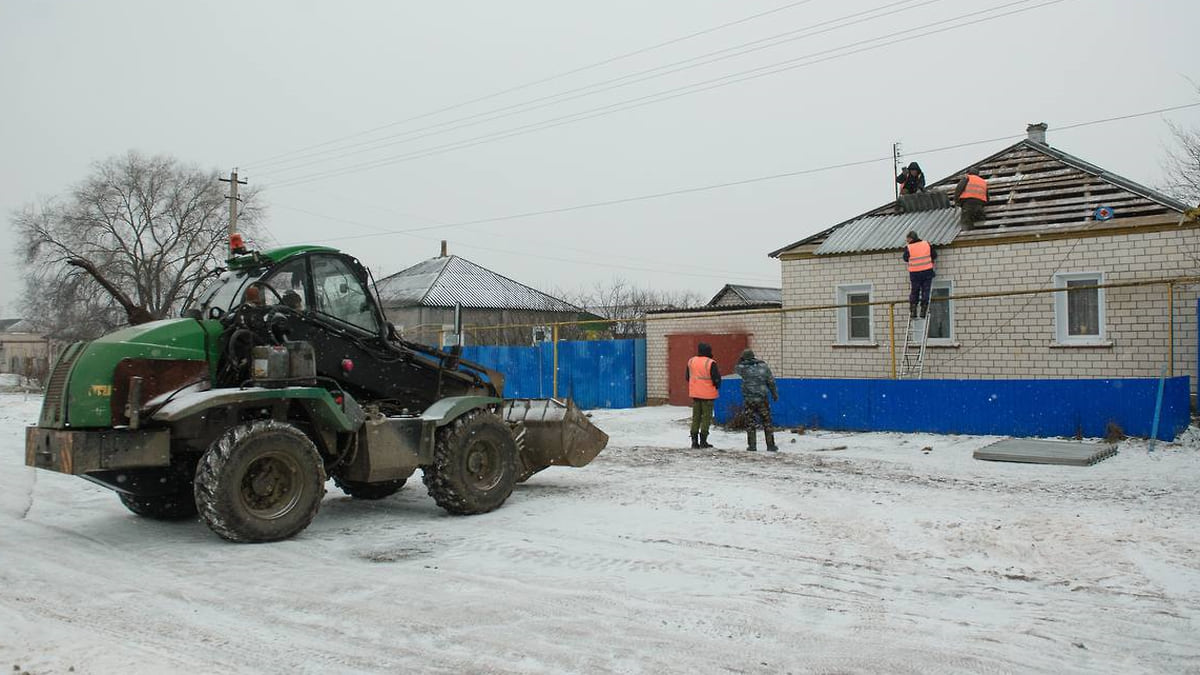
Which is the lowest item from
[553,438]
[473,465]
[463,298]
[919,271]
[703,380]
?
[473,465]

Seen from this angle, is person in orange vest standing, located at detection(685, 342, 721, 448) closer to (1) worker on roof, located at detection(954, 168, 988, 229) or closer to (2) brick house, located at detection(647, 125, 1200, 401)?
(2) brick house, located at detection(647, 125, 1200, 401)

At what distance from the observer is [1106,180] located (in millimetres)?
15219

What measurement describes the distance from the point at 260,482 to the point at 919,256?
39.8ft

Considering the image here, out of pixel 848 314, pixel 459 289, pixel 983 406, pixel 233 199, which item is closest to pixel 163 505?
pixel 983 406

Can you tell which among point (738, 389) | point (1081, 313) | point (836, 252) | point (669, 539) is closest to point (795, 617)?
point (669, 539)

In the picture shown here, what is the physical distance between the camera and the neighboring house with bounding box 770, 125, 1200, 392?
13.9 meters

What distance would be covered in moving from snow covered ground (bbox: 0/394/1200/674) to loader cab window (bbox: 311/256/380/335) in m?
1.83

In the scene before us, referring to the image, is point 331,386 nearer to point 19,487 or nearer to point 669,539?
point 669,539

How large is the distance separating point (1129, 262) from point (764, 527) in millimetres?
10317

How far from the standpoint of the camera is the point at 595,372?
20.8 meters

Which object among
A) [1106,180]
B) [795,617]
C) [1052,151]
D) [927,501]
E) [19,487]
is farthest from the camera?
[1052,151]

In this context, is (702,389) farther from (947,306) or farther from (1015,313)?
(1015,313)

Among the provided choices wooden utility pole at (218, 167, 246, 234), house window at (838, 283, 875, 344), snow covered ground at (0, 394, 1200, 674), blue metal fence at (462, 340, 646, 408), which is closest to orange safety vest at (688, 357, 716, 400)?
snow covered ground at (0, 394, 1200, 674)

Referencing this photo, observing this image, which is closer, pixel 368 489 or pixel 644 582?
pixel 644 582
